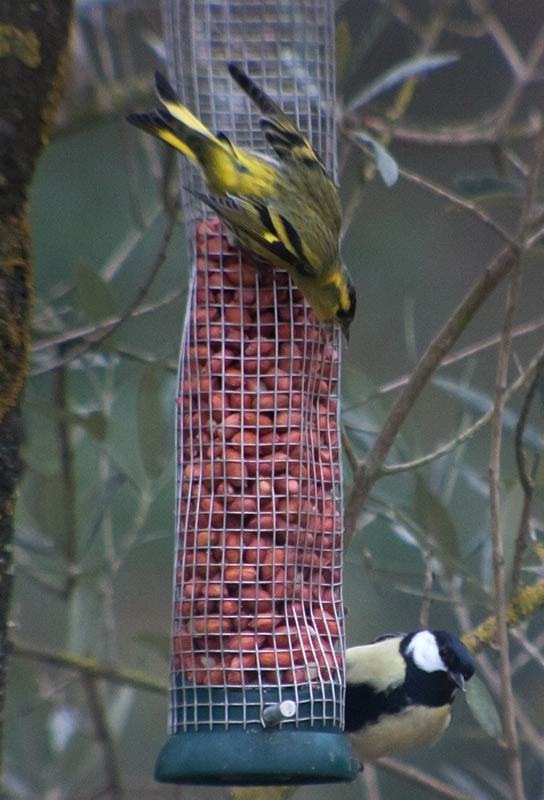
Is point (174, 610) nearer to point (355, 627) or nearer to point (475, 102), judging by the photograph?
point (355, 627)

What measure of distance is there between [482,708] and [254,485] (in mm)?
748

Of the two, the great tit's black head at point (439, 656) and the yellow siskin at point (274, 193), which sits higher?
the yellow siskin at point (274, 193)

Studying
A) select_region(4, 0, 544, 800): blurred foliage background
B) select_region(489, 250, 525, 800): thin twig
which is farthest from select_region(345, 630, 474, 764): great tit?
select_region(489, 250, 525, 800): thin twig

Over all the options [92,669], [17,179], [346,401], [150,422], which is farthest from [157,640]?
[17,179]

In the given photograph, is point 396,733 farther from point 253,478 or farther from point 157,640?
point 253,478

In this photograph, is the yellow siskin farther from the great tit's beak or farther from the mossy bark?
the great tit's beak

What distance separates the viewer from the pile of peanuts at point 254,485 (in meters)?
2.48

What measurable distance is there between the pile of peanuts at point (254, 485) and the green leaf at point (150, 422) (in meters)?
0.54

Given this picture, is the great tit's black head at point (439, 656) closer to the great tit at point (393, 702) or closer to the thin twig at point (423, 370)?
Answer: the great tit at point (393, 702)

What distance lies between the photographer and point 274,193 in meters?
2.50

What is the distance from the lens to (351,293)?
8.54 ft

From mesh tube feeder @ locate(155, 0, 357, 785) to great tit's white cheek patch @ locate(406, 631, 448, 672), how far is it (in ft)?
0.90

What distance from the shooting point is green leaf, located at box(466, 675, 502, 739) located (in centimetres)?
262

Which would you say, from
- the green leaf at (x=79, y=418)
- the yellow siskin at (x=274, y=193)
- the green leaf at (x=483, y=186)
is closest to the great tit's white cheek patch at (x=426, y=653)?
the yellow siskin at (x=274, y=193)
